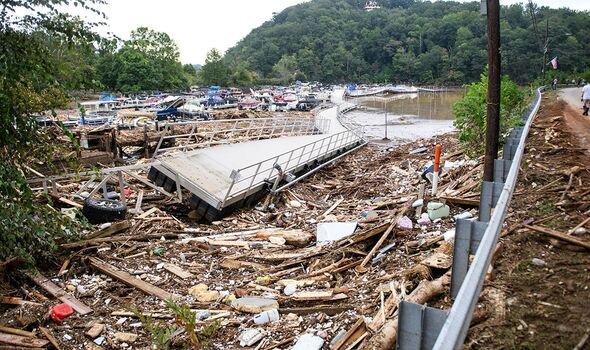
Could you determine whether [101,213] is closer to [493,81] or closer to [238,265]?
[238,265]

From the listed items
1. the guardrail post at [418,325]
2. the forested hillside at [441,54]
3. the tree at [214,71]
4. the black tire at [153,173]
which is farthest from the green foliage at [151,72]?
the guardrail post at [418,325]

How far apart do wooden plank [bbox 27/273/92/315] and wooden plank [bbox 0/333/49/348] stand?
0.97 m

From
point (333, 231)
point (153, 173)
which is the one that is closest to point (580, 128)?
point (333, 231)

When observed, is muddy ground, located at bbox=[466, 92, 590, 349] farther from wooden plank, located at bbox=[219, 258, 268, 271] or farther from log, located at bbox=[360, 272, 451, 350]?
wooden plank, located at bbox=[219, 258, 268, 271]

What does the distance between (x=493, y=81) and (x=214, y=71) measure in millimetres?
115340

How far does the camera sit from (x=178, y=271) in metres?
8.08

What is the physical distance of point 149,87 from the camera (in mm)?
86500

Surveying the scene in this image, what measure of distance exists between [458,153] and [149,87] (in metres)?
79.8

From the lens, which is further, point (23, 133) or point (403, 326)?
point (23, 133)

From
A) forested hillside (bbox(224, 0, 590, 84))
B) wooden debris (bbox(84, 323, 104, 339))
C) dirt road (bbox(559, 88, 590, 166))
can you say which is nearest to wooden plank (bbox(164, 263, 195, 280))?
wooden debris (bbox(84, 323, 104, 339))

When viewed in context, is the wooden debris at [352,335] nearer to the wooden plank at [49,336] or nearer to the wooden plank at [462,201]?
the wooden plank at [49,336]

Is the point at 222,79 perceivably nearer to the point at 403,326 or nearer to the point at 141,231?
the point at 141,231

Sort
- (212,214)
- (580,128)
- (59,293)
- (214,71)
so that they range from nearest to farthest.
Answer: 1. (59,293)
2. (212,214)
3. (580,128)
4. (214,71)

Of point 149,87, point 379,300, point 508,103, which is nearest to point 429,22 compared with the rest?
point 149,87
